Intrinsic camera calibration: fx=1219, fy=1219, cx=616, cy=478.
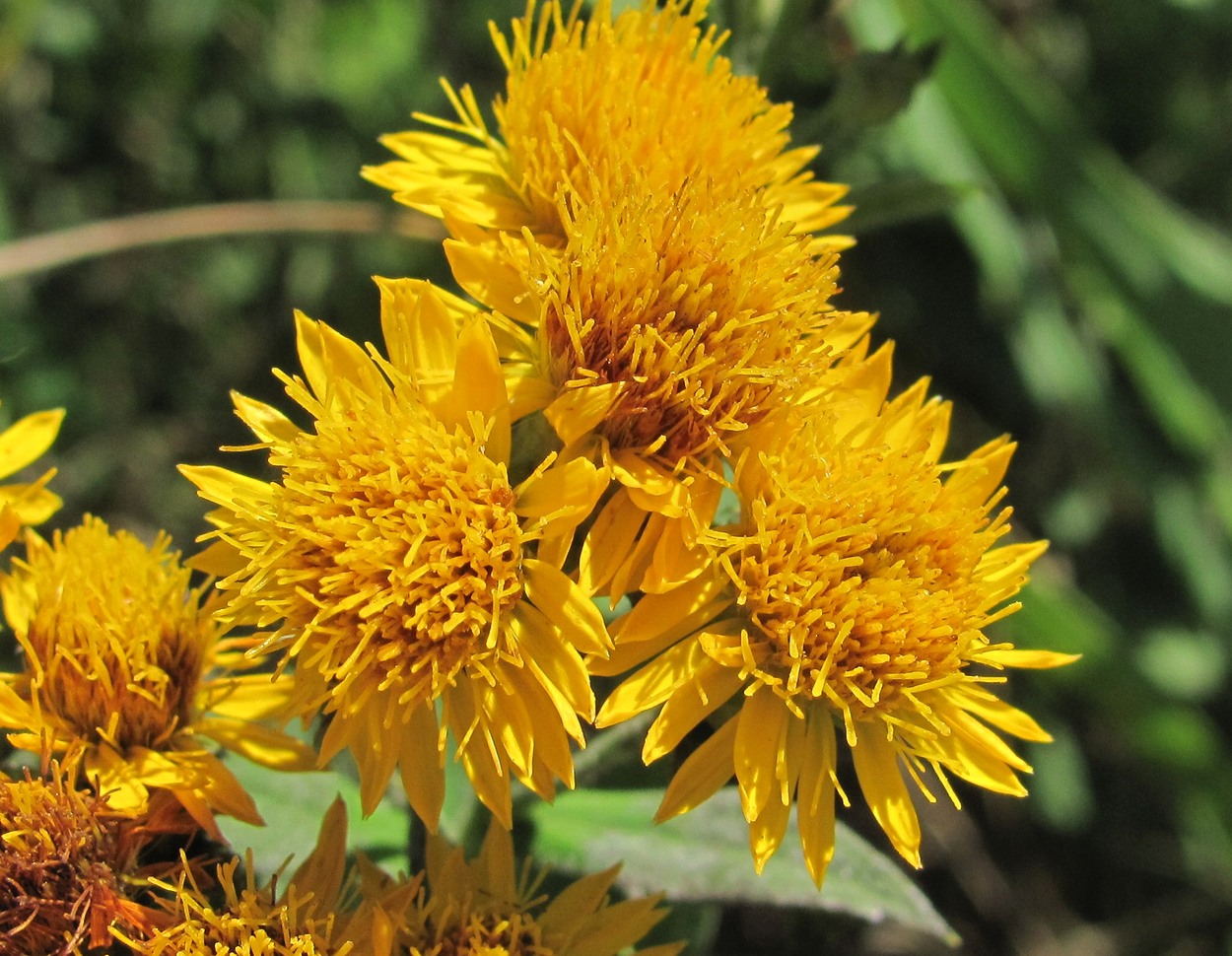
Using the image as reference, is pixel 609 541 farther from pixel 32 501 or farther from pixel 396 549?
pixel 32 501

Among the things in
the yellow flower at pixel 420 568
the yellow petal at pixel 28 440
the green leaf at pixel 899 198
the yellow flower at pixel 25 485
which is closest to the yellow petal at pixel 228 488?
the yellow flower at pixel 420 568

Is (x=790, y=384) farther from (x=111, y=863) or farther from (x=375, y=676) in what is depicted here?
(x=111, y=863)

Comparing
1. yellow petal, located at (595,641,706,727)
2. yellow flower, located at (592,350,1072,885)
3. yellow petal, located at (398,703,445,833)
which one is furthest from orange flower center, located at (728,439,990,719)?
yellow petal, located at (398,703,445,833)

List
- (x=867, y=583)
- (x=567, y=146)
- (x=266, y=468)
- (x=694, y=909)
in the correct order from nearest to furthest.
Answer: (x=867, y=583) < (x=567, y=146) < (x=694, y=909) < (x=266, y=468)

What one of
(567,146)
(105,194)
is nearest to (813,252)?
(567,146)

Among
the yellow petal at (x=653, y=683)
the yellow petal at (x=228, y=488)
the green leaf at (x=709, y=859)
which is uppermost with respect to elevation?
the yellow petal at (x=228, y=488)

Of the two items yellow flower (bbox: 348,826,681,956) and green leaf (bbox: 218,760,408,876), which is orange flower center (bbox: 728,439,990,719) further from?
green leaf (bbox: 218,760,408,876)

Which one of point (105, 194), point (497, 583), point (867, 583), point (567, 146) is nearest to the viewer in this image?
point (497, 583)

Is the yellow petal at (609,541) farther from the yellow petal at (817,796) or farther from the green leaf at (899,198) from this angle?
the green leaf at (899,198)
